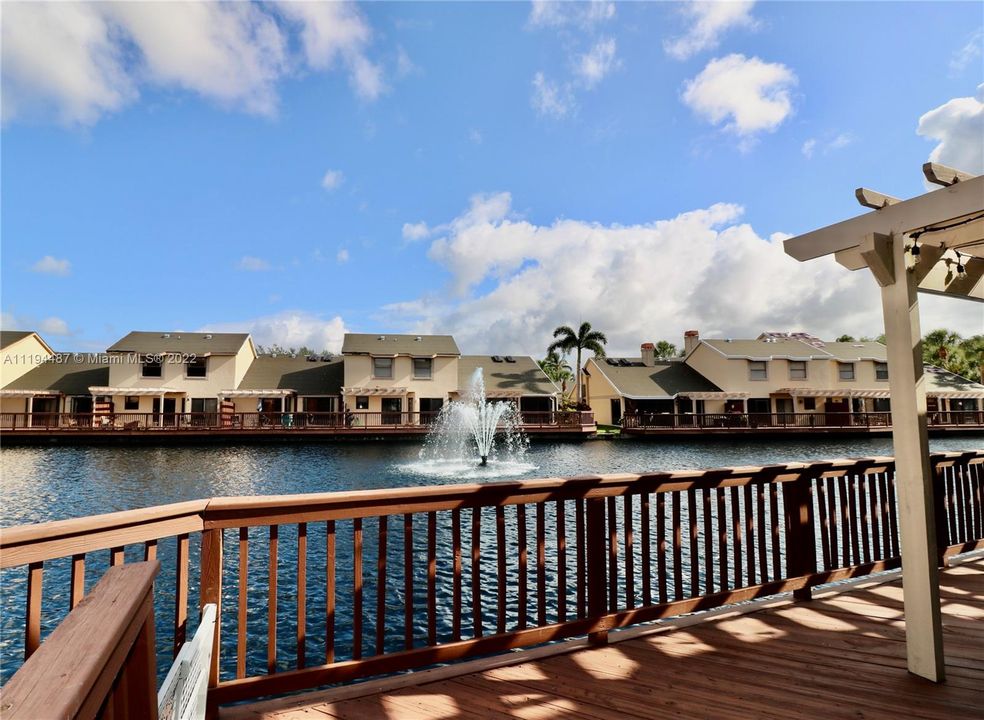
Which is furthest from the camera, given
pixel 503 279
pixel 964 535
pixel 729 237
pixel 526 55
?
pixel 503 279

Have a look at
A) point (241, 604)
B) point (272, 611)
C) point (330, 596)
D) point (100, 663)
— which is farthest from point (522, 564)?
point (100, 663)

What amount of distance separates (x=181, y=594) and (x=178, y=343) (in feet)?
116

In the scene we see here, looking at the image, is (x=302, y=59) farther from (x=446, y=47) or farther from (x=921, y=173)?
(x=921, y=173)

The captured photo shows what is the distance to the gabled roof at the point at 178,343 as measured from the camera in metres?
30.9

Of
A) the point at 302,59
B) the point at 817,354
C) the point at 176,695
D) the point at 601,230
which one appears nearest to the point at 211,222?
the point at 302,59

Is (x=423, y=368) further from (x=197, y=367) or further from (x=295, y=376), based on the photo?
(x=197, y=367)

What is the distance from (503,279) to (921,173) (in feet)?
130

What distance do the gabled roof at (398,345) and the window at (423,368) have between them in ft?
1.87

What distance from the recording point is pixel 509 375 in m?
34.0

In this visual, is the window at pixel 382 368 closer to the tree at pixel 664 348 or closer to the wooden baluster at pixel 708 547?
the wooden baluster at pixel 708 547

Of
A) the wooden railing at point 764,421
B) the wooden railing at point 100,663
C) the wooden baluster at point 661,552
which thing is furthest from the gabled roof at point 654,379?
the wooden railing at point 100,663

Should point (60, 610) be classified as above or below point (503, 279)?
below

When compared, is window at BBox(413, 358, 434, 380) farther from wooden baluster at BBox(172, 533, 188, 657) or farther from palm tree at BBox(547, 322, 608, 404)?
wooden baluster at BBox(172, 533, 188, 657)

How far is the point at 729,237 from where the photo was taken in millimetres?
19984
